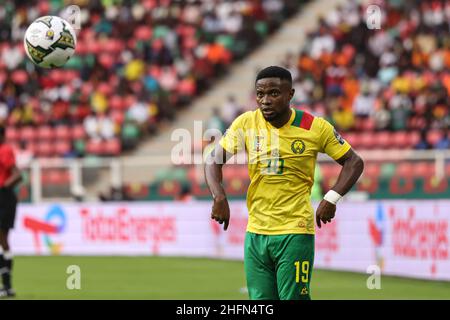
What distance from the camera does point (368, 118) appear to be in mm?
21156

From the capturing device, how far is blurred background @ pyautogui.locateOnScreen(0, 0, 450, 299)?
16.0 meters

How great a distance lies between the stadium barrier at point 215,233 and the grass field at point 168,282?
1.40ft

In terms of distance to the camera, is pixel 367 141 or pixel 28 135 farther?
pixel 28 135

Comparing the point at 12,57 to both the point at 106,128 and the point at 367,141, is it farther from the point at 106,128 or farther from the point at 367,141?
the point at 367,141

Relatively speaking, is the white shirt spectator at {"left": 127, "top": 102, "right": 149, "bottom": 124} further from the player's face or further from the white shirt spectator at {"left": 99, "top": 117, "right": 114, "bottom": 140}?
the player's face

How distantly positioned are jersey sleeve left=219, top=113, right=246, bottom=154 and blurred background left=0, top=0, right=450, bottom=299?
5379mm

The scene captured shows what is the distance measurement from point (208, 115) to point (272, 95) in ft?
58.0

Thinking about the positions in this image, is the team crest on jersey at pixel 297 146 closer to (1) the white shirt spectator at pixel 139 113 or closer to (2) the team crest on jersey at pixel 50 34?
(2) the team crest on jersey at pixel 50 34

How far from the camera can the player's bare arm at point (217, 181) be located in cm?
686

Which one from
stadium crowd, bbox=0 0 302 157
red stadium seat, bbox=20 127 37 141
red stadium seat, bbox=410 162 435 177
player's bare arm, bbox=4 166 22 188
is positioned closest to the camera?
player's bare arm, bbox=4 166 22 188

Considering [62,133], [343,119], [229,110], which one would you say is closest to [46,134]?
[62,133]

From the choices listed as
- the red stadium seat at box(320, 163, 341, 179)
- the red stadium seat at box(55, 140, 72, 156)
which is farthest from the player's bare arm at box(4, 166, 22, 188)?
the red stadium seat at box(55, 140, 72, 156)

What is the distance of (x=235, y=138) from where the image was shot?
725 centimetres

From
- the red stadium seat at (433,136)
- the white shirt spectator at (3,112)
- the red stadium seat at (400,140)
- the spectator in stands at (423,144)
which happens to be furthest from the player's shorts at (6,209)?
the white shirt spectator at (3,112)
